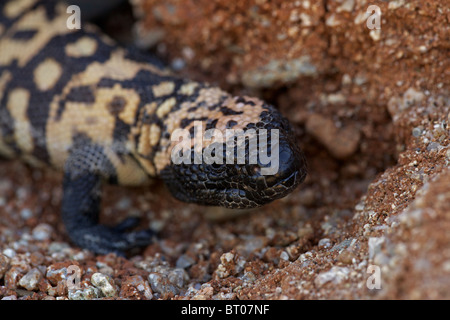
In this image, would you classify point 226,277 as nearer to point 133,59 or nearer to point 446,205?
point 446,205

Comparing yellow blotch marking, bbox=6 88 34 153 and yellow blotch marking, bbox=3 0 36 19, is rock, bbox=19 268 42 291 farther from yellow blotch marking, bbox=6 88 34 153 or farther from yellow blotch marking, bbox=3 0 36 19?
yellow blotch marking, bbox=3 0 36 19

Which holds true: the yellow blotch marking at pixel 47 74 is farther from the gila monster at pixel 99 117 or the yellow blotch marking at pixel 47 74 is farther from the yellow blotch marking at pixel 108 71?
the yellow blotch marking at pixel 108 71

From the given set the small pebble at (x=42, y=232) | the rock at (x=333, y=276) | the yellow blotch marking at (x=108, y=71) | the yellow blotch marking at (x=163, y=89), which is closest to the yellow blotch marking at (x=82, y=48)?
the yellow blotch marking at (x=108, y=71)

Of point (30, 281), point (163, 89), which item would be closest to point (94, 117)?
point (163, 89)

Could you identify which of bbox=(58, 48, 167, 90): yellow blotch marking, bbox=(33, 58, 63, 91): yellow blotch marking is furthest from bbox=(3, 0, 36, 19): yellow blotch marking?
bbox=(58, 48, 167, 90): yellow blotch marking

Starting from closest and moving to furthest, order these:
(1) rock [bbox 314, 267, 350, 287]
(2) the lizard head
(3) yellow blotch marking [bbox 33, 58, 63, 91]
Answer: (1) rock [bbox 314, 267, 350, 287]
(2) the lizard head
(3) yellow blotch marking [bbox 33, 58, 63, 91]

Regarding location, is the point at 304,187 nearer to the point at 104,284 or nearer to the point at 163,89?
the point at 163,89
